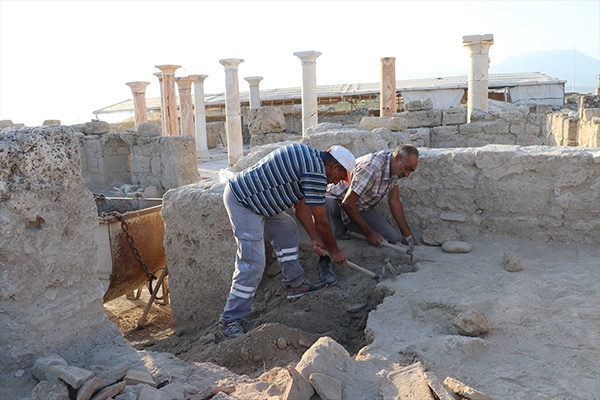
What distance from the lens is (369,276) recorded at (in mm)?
4512

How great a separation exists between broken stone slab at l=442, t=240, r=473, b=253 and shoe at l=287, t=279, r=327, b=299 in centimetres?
114

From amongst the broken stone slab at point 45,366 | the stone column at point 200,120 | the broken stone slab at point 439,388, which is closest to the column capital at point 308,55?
the stone column at point 200,120

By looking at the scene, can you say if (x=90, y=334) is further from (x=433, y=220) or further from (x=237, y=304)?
(x=433, y=220)

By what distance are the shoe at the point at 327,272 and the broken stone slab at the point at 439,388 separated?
1.88m

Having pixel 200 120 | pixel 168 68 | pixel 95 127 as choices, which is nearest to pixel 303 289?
pixel 95 127

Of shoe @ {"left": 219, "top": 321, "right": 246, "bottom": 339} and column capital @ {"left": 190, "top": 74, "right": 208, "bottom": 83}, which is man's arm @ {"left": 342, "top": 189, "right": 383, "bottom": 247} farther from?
column capital @ {"left": 190, "top": 74, "right": 208, "bottom": 83}

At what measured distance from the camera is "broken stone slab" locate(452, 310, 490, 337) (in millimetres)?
3336

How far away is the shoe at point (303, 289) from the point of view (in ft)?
14.7

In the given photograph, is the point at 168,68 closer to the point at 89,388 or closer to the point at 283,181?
the point at 283,181

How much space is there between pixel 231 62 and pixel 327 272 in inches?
591

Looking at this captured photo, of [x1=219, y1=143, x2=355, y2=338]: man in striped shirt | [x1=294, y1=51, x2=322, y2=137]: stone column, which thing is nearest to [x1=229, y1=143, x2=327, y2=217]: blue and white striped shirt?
[x1=219, y1=143, x2=355, y2=338]: man in striped shirt

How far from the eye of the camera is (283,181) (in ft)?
13.5

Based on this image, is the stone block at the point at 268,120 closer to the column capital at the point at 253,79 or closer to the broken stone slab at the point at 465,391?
the column capital at the point at 253,79

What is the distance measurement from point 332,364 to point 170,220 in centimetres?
270
